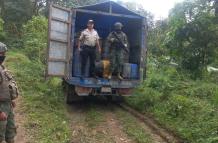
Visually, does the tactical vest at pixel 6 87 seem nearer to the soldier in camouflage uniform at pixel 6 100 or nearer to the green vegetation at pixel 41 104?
the soldier in camouflage uniform at pixel 6 100

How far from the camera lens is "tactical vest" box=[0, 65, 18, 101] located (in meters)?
6.11

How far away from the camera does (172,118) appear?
9812 mm

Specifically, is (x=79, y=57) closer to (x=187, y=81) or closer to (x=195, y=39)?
(x=187, y=81)

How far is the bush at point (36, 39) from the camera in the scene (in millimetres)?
20375

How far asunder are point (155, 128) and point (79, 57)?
3.54m

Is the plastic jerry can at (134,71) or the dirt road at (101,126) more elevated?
the plastic jerry can at (134,71)

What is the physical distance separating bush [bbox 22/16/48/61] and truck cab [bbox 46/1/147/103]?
24.6 ft

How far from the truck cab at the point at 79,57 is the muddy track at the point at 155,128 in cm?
83

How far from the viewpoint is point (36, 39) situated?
20.8 metres

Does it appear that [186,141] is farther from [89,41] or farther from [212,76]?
[212,76]

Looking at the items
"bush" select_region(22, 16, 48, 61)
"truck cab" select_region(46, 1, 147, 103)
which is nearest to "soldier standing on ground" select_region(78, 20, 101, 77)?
"truck cab" select_region(46, 1, 147, 103)

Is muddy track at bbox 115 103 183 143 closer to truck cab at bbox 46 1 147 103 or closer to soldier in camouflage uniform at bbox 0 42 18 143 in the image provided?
truck cab at bbox 46 1 147 103

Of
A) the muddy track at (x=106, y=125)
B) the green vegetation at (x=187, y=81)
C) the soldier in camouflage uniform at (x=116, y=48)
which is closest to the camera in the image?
the muddy track at (x=106, y=125)

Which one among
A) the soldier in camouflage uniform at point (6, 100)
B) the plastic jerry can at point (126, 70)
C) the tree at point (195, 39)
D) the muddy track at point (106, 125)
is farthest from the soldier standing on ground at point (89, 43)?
the soldier in camouflage uniform at point (6, 100)
